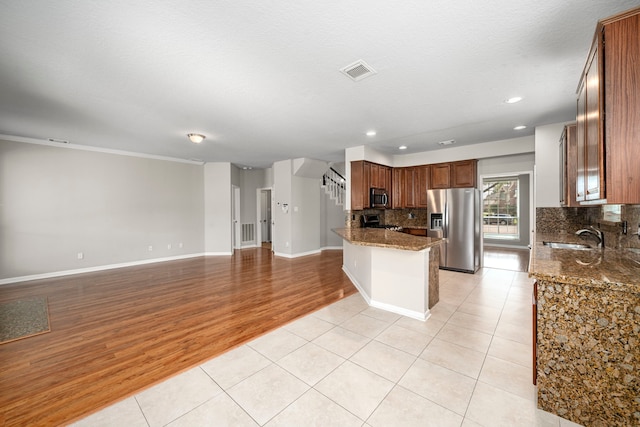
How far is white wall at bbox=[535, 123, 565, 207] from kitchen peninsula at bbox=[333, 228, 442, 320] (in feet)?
7.71

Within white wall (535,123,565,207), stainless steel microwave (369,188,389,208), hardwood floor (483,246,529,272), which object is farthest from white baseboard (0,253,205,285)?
white wall (535,123,565,207)

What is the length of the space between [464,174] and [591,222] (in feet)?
7.09

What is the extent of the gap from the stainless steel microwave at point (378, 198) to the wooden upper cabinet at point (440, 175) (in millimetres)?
1092

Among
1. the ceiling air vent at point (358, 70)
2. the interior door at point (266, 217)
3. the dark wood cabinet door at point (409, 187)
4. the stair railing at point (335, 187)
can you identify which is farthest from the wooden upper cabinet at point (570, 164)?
the interior door at point (266, 217)

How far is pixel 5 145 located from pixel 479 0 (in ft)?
24.4

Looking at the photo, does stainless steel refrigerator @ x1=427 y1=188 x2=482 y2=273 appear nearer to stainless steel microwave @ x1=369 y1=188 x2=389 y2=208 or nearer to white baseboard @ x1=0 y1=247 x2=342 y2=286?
stainless steel microwave @ x1=369 y1=188 x2=389 y2=208

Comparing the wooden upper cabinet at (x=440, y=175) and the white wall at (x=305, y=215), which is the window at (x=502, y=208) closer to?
the wooden upper cabinet at (x=440, y=175)

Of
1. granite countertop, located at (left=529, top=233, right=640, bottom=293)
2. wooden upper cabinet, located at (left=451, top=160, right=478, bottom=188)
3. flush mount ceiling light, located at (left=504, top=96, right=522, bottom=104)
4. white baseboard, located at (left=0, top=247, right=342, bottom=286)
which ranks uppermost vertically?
flush mount ceiling light, located at (left=504, top=96, right=522, bottom=104)

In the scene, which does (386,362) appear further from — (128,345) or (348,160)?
(348,160)

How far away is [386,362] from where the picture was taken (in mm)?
2086

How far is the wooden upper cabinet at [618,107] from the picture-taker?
4.17 ft

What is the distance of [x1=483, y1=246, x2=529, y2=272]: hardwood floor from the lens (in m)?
5.27

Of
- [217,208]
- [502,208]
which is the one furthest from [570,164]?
[217,208]

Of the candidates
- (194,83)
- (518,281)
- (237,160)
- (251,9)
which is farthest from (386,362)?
(237,160)
